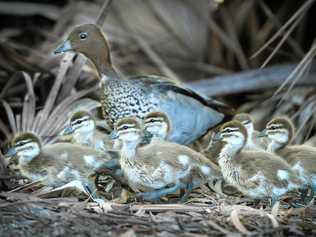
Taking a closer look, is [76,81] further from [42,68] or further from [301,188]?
[301,188]

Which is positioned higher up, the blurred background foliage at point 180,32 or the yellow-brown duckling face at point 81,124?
the blurred background foliage at point 180,32

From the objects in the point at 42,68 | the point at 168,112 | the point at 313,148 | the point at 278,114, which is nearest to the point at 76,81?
the point at 42,68

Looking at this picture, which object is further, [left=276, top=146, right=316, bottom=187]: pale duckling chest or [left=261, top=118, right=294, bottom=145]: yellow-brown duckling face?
[left=261, top=118, right=294, bottom=145]: yellow-brown duckling face

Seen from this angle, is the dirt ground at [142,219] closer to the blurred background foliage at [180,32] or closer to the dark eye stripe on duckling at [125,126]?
the dark eye stripe on duckling at [125,126]

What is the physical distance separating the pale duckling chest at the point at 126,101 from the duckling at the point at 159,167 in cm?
77

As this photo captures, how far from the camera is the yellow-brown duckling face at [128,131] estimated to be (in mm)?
5527

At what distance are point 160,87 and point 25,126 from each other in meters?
1.04

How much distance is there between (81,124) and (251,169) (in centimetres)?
128

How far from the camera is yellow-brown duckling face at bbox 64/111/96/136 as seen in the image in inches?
237

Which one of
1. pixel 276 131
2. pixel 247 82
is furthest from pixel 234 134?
pixel 247 82

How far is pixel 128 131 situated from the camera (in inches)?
219

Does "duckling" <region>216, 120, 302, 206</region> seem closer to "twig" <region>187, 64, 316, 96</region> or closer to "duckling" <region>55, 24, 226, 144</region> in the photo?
"duckling" <region>55, 24, 226, 144</region>

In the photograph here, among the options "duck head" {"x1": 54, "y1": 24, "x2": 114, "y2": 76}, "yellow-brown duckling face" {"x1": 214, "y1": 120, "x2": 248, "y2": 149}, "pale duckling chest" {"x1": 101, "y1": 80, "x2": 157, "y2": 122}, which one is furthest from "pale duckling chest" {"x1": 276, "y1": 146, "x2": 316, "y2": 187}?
"duck head" {"x1": 54, "y1": 24, "x2": 114, "y2": 76}

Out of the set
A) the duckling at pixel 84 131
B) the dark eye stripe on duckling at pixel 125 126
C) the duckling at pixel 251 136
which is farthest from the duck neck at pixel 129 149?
the duckling at pixel 251 136
